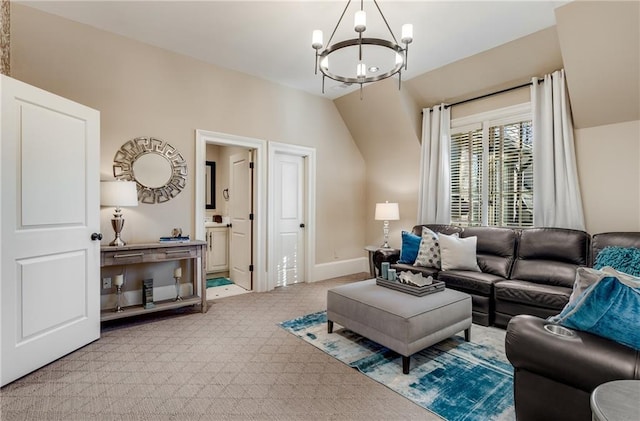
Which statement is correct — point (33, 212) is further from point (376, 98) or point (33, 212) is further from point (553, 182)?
point (553, 182)

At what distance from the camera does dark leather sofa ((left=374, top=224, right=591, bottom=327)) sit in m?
2.96

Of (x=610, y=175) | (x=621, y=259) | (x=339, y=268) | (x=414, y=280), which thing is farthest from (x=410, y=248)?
(x=610, y=175)

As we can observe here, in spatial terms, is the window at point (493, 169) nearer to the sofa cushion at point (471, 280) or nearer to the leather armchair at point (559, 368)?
the sofa cushion at point (471, 280)

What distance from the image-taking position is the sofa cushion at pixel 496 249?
358 cm

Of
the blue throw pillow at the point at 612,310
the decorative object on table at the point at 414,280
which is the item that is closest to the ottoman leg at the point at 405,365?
the decorative object on table at the point at 414,280

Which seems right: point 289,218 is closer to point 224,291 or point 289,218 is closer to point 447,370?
point 224,291

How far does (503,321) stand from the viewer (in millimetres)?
3146

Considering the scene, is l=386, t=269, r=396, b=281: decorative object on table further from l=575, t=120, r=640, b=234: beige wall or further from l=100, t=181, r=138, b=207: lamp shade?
l=100, t=181, r=138, b=207: lamp shade

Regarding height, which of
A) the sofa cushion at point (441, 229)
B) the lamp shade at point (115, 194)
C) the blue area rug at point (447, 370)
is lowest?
the blue area rug at point (447, 370)

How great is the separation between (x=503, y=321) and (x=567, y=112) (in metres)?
2.37

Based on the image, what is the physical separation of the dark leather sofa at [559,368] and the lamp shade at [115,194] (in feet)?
10.7

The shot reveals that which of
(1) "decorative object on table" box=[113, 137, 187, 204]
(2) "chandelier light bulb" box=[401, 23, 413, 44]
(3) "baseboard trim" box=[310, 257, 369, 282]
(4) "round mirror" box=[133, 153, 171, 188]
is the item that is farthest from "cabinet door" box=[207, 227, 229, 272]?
(2) "chandelier light bulb" box=[401, 23, 413, 44]

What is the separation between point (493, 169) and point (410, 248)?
155 centimetres

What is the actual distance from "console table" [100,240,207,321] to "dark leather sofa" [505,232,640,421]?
9.93ft
